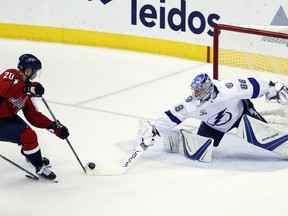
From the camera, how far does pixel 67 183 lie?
17.4 ft

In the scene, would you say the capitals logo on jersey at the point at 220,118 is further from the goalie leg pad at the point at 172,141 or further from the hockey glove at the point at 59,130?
the hockey glove at the point at 59,130

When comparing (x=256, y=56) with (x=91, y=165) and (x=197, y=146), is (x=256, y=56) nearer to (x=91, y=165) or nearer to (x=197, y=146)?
(x=197, y=146)

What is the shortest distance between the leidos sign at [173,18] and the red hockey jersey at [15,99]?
2.83 meters

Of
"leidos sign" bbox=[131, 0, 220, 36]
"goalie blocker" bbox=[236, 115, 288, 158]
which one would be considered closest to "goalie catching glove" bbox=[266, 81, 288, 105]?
"goalie blocker" bbox=[236, 115, 288, 158]

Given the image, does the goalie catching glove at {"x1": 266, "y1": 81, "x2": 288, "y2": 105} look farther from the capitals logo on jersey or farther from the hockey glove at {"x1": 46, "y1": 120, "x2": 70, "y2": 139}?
the hockey glove at {"x1": 46, "y1": 120, "x2": 70, "y2": 139}

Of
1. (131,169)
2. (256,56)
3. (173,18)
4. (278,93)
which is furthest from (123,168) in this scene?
(173,18)

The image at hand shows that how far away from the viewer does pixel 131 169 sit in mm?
5520

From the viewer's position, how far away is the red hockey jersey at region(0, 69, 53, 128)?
5.21 meters

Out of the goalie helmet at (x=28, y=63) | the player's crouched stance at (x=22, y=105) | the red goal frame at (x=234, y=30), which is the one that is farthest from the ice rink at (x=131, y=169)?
the goalie helmet at (x=28, y=63)

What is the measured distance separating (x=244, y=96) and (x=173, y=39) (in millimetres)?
2799

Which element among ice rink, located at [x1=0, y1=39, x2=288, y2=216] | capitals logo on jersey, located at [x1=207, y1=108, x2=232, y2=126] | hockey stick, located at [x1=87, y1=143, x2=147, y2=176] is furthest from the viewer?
capitals logo on jersey, located at [x1=207, y1=108, x2=232, y2=126]

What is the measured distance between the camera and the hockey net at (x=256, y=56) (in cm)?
614

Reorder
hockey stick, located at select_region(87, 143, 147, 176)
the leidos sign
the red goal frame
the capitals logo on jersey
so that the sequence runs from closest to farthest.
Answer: hockey stick, located at select_region(87, 143, 147, 176) < the capitals logo on jersey < the red goal frame < the leidos sign

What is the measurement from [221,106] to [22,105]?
1.23 metres
